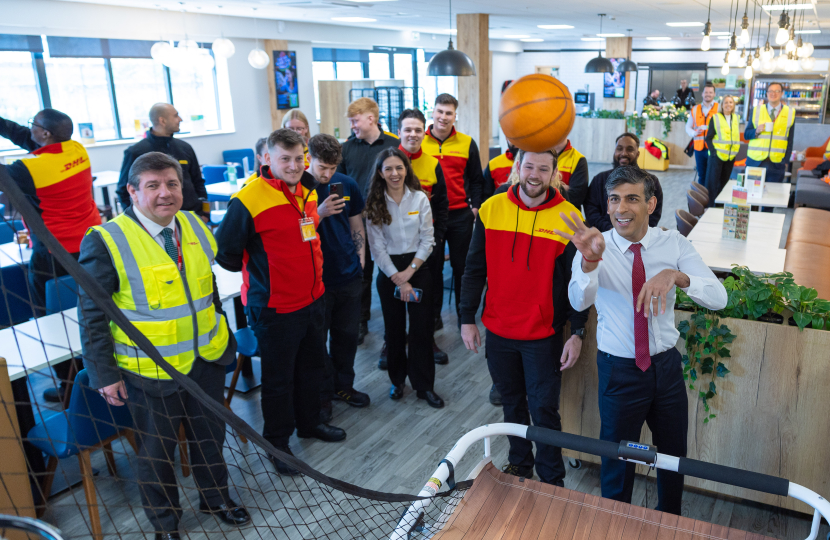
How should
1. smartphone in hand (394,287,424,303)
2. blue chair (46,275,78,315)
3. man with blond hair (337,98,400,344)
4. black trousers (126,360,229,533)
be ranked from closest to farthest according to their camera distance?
1. black trousers (126,360,229,533)
2. blue chair (46,275,78,315)
3. smartphone in hand (394,287,424,303)
4. man with blond hair (337,98,400,344)

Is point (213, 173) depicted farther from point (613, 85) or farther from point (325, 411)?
point (613, 85)

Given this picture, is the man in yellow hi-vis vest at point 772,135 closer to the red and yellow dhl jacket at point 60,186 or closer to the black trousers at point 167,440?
the red and yellow dhl jacket at point 60,186

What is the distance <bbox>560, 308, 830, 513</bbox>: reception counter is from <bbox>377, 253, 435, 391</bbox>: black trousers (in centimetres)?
147

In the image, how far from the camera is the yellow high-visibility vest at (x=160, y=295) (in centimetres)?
245

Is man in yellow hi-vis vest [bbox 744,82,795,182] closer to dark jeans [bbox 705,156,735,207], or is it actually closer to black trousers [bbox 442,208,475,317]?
dark jeans [bbox 705,156,735,207]

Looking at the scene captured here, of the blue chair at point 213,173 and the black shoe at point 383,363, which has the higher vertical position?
the blue chair at point 213,173

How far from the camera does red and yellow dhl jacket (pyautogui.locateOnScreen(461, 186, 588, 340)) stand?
2752 millimetres

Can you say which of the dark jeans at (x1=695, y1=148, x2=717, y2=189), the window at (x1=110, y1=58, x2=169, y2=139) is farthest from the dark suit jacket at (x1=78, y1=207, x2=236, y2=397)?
the dark jeans at (x1=695, y1=148, x2=717, y2=189)

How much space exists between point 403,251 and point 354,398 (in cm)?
99

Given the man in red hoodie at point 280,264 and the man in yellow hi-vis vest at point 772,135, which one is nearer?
the man in red hoodie at point 280,264

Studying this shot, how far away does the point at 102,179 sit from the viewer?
25.8ft

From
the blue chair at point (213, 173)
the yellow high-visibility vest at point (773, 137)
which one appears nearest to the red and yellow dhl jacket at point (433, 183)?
the blue chair at point (213, 173)

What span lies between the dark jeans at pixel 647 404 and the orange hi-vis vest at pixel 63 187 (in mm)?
3673

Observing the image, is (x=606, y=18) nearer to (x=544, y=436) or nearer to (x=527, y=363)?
(x=527, y=363)
